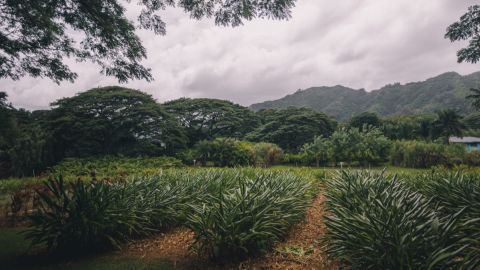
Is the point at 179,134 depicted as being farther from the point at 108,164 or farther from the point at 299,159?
the point at 299,159

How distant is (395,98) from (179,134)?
8256 centimetres

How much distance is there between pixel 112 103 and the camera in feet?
106

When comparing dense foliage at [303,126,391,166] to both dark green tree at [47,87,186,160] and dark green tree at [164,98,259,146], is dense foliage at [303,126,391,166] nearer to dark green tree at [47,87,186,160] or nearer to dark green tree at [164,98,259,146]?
dark green tree at [47,87,186,160]

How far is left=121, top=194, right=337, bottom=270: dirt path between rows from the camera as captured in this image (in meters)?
3.99

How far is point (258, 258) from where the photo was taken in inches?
166

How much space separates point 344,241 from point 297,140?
37.5 meters

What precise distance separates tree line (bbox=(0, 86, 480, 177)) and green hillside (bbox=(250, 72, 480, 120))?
29677mm

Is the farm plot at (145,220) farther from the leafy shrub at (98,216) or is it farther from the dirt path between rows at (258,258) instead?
the dirt path between rows at (258,258)

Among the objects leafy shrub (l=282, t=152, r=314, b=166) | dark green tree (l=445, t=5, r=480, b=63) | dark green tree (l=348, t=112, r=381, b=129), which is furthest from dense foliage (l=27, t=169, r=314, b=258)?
dark green tree (l=348, t=112, r=381, b=129)

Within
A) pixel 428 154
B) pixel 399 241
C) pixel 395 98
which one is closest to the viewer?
pixel 399 241

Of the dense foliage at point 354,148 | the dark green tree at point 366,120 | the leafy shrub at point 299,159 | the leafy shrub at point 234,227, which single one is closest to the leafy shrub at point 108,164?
the leafy shrub at point 299,159

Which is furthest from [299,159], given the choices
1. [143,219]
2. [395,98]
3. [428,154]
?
[395,98]

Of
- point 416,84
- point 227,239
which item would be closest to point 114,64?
point 227,239

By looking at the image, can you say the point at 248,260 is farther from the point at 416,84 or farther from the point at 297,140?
the point at 416,84
